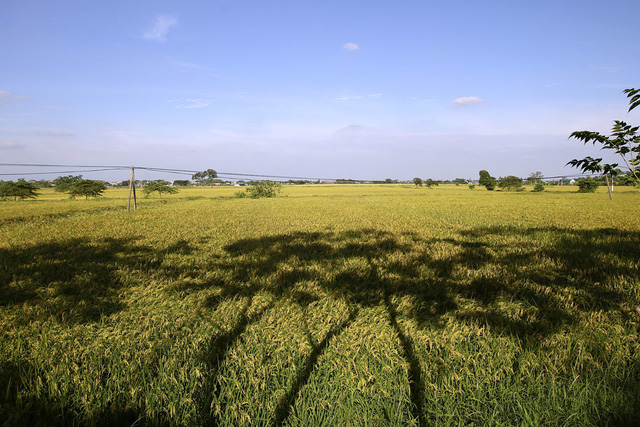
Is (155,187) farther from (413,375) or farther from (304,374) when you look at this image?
(413,375)

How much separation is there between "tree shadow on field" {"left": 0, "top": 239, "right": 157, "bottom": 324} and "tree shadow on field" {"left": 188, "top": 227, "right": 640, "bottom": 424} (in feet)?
5.02

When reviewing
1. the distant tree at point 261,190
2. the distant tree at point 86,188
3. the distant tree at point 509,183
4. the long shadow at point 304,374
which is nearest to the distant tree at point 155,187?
the distant tree at point 86,188

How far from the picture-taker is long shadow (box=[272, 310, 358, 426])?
5.84ft

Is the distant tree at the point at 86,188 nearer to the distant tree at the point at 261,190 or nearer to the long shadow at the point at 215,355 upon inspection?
the distant tree at the point at 261,190

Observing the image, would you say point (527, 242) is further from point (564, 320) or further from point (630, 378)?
point (630, 378)

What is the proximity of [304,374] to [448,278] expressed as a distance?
10.9 ft

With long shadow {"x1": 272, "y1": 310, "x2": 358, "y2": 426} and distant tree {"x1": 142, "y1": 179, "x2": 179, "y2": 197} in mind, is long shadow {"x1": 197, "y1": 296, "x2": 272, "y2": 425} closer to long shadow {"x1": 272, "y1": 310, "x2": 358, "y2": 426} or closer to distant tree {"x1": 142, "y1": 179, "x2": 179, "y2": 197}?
long shadow {"x1": 272, "y1": 310, "x2": 358, "y2": 426}

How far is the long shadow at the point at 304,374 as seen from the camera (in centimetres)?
178

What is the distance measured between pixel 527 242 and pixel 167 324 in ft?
28.7

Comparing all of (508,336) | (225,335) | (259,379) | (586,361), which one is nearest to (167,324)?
(225,335)

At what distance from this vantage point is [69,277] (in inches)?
176

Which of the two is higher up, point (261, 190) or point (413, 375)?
point (261, 190)

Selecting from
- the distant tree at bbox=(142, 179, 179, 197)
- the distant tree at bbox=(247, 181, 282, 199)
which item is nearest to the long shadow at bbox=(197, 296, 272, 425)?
the distant tree at bbox=(247, 181, 282, 199)

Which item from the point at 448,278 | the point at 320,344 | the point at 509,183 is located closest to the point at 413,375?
the point at 320,344
